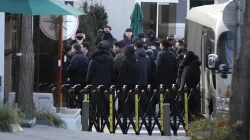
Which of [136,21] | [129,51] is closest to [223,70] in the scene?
[129,51]

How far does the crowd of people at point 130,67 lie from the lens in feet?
61.8

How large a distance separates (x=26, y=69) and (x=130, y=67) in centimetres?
554

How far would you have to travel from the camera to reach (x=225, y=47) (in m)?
16.6

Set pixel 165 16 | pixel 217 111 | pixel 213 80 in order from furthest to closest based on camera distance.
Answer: pixel 165 16 < pixel 213 80 < pixel 217 111

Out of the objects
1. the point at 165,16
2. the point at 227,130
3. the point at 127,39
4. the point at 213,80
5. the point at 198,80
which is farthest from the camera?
the point at 165,16

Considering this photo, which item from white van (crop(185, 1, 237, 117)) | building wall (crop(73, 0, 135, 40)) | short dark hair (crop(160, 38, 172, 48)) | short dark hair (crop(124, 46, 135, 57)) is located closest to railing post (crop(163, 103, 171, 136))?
white van (crop(185, 1, 237, 117))

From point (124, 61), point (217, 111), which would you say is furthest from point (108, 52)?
point (217, 111)

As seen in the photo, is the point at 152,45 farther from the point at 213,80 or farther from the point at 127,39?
the point at 213,80

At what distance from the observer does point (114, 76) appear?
65.3ft

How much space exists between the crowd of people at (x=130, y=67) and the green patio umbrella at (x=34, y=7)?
4.91 meters

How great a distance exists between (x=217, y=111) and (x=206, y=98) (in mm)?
2080

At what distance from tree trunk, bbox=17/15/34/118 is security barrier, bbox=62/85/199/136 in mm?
2650

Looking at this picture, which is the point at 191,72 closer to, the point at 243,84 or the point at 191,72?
the point at 191,72

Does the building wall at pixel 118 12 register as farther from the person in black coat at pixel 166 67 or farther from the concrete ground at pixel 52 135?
the concrete ground at pixel 52 135
